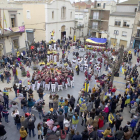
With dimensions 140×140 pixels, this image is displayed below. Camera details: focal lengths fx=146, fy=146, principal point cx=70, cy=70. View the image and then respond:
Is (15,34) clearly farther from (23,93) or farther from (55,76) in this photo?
(23,93)

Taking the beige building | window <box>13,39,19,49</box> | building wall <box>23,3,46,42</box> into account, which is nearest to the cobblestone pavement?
the beige building

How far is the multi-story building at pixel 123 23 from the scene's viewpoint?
2974 centimetres

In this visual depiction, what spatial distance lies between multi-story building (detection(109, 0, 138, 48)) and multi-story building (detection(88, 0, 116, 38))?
1.98 metres

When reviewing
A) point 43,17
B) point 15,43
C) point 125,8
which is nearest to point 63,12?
point 43,17

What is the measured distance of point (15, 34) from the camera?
66.9 feet

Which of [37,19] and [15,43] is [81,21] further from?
[15,43]

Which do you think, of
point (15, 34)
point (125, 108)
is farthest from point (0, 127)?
point (15, 34)

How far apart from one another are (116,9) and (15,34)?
984 inches

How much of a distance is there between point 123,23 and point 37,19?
691 inches

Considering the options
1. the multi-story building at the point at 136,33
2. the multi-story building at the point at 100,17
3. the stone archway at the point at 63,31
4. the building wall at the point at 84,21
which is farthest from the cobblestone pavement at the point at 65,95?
the building wall at the point at 84,21

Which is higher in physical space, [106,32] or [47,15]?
[47,15]

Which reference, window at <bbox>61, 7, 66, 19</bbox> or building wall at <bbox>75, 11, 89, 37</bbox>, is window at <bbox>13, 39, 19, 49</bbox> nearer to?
window at <bbox>61, 7, 66, 19</bbox>

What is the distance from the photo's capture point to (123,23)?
3053cm

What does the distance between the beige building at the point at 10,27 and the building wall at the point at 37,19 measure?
689 centimetres
